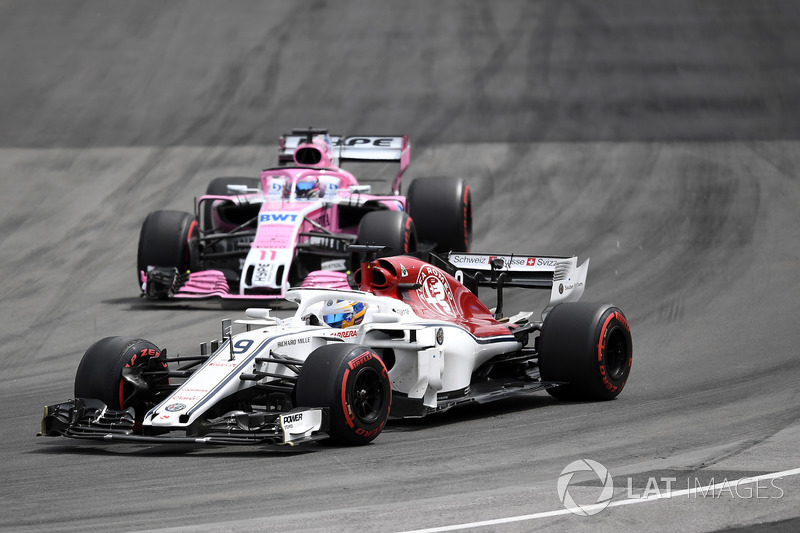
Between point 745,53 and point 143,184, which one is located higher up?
point 745,53

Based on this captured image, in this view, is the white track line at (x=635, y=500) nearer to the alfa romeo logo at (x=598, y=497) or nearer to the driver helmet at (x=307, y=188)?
the alfa romeo logo at (x=598, y=497)

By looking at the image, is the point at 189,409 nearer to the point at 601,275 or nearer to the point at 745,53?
the point at 601,275

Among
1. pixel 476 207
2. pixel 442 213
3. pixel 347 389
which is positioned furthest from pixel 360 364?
pixel 476 207

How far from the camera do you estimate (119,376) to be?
1017 cm

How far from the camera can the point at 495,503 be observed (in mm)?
7648

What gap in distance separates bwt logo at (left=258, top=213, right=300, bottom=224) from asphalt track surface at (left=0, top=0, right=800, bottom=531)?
1.73 meters

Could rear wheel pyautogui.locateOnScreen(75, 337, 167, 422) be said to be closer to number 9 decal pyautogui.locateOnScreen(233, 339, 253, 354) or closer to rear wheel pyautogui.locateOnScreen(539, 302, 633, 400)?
number 9 decal pyautogui.locateOnScreen(233, 339, 253, 354)

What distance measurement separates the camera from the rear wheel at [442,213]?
20891mm

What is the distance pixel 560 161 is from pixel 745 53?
7606 millimetres

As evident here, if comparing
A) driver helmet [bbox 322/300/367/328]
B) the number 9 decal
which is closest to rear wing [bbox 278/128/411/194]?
driver helmet [bbox 322/300/367/328]

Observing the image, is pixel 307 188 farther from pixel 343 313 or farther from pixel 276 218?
pixel 343 313

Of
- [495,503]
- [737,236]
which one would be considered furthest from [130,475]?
Answer: [737,236]
